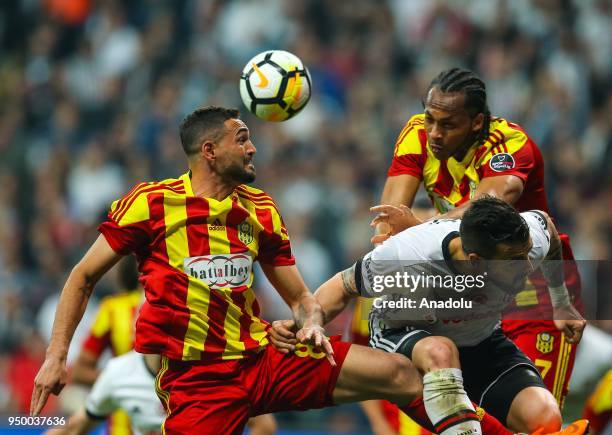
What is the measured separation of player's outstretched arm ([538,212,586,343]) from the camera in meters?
5.97

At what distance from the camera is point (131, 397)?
23.2 feet

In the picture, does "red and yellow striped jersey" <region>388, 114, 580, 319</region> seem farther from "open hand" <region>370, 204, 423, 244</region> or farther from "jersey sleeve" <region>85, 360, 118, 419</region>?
"jersey sleeve" <region>85, 360, 118, 419</region>

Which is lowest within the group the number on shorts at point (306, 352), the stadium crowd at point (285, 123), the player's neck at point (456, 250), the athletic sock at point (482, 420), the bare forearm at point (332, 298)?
the athletic sock at point (482, 420)

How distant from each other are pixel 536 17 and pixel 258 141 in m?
3.21

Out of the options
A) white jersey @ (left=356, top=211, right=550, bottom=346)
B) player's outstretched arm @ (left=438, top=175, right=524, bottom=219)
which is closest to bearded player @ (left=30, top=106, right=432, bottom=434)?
white jersey @ (left=356, top=211, right=550, bottom=346)

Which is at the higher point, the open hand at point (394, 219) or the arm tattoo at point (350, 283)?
the open hand at point (394, 219)

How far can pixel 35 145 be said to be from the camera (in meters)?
12.9

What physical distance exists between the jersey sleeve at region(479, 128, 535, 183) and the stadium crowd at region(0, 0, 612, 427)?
4.64 m

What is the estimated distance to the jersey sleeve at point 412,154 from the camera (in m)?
6.21

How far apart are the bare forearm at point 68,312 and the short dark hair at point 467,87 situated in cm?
198

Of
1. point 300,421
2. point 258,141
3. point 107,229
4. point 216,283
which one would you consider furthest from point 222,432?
point 258,141

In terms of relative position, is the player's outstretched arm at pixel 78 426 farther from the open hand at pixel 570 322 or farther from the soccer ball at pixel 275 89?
the open hand at pixel 570 322

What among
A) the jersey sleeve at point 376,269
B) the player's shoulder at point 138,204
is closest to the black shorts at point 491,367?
the jersey sleeve at point 376,269

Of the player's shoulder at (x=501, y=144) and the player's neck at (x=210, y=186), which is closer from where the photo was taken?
the player's neck at (x=210, y=186)
